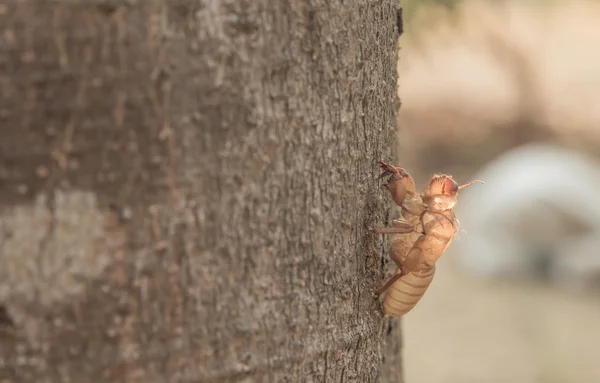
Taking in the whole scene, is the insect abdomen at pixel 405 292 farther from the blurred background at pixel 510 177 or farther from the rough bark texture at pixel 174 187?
the blurred background at pixel 510 177

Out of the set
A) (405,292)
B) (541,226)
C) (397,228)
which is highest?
(397,228)

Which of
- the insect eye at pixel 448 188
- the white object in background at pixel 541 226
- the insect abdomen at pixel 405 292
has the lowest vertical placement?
the white object in background at pixel 541 226

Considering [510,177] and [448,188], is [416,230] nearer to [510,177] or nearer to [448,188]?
[448,188]

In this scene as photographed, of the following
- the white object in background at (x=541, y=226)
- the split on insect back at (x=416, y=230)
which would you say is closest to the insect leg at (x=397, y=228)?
the split on insect back at (x=416, y=230)

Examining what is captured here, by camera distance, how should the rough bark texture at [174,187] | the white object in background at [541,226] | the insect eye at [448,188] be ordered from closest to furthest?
the rough bark texture at [174,187] → the insect eye at [448,188] → the white object in background at [541,226]

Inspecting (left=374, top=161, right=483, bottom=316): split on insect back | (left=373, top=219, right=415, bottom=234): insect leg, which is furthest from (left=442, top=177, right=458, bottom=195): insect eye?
(left=373, top=219, right=415, bottom=234): insect leg

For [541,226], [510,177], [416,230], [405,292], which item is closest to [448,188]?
[416,230]
